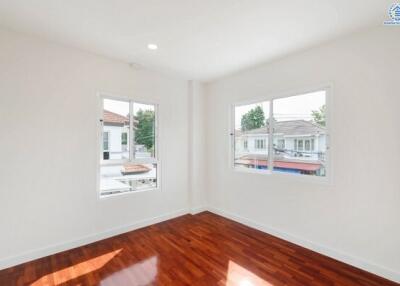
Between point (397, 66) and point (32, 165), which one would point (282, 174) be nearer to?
point (397, 66)

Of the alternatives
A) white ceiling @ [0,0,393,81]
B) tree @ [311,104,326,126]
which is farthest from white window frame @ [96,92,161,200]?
tree @ [311,104,326,126]

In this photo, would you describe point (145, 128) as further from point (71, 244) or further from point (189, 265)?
point (189, 265)

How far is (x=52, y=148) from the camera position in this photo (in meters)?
2.49

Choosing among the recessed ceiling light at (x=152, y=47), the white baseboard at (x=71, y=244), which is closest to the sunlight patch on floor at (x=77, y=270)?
the white baseboard at (x=71, y=244)

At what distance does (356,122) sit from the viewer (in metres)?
2.25

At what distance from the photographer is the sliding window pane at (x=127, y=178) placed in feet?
9.87

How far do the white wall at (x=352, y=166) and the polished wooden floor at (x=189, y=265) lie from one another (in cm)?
25

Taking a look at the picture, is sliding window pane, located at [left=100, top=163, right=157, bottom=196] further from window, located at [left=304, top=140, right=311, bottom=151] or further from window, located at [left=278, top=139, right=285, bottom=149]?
window, located at [left=304, top=140, right=311, bottom=151]

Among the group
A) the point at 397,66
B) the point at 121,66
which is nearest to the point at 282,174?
the point at 397,66

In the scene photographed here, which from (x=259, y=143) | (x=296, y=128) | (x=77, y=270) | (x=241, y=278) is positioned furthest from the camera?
(x=259, y=143)

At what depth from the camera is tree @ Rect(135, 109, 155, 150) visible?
335 cm

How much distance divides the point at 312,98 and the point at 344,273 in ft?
6.84

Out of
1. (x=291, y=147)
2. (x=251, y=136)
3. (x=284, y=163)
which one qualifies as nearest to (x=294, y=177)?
(x=284, y=163)

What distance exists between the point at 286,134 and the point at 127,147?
2.50 m
